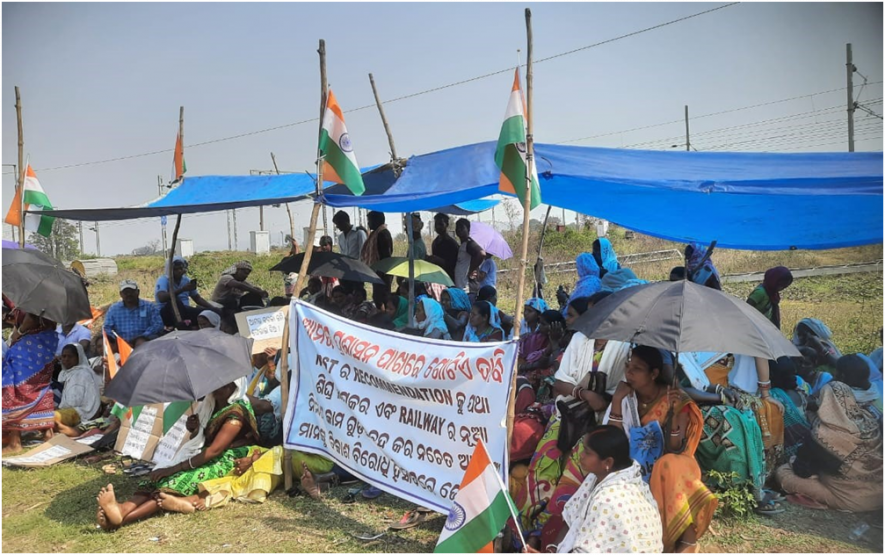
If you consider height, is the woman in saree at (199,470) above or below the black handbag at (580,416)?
below

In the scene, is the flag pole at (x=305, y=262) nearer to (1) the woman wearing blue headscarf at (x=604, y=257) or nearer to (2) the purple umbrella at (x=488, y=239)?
(1) the woman wearing blue headscarf at (x=604, y=257)

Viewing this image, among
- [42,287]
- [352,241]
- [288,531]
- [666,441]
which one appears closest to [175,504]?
[288,531]

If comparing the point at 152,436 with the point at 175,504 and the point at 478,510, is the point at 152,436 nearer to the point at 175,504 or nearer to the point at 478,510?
the point at 175,504

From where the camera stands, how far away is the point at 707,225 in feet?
19.4

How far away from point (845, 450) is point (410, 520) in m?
3.12

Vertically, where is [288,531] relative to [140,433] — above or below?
below

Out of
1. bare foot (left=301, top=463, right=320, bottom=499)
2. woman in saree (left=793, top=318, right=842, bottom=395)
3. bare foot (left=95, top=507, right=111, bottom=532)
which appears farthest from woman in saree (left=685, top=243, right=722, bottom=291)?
bare foot (left=95, top=507, right=111, bottom=532)

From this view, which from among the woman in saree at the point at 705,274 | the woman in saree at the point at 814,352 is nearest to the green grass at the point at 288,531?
the woman in saree at the point at 814,352

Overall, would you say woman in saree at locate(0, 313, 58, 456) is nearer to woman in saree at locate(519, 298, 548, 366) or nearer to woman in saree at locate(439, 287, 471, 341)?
woman in saree at locate(439, 287, 471, 341)

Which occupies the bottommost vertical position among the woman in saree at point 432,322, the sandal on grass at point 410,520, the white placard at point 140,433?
the sandal on grass at point 410,520

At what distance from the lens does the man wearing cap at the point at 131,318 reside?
24.7 feet

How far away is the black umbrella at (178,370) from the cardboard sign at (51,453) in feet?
6.61

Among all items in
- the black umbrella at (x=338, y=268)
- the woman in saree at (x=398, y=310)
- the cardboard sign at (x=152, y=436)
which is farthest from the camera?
the woman in saree at (x=398, y=310)

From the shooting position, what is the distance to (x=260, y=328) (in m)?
6.00
